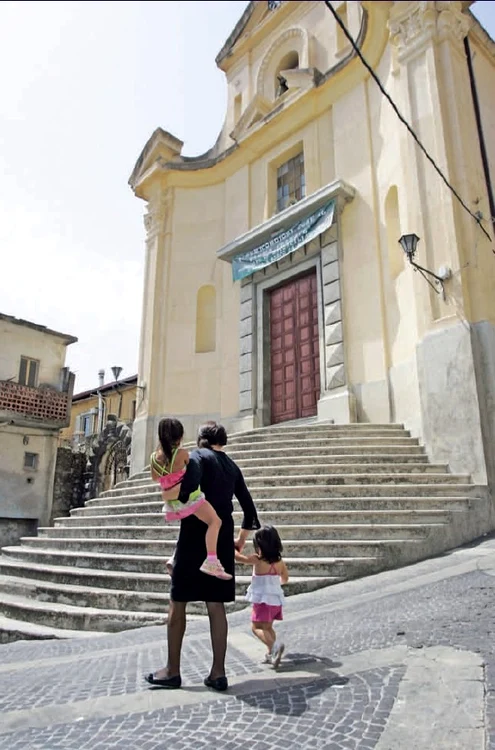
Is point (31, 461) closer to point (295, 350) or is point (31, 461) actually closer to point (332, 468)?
point (295, 350)

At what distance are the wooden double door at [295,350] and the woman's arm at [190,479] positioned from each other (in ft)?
33.1

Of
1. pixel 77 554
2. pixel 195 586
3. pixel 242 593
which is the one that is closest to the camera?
pixel 195 586

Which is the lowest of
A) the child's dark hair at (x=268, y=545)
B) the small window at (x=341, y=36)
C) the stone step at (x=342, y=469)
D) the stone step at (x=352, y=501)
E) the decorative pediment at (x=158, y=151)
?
the child's dark hair at (x=268, y=545)

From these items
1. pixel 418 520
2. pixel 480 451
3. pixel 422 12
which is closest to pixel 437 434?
pixel 480 451

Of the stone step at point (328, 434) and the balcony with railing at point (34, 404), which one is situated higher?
the balcony with railing at point (34, 404)

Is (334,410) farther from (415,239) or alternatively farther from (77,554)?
(77,554)

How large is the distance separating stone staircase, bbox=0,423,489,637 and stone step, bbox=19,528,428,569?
0.04ft

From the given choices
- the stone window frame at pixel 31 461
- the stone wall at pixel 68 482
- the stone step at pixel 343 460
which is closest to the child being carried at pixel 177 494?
the stone step at pixel 343 460

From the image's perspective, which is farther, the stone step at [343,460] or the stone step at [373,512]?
the stone step at [343,460]

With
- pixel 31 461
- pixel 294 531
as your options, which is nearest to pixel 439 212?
pixel 294 531

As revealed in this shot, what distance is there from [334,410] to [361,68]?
830 centimetres

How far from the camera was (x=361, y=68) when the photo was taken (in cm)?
1355

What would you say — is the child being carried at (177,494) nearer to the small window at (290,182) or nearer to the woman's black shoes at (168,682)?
the woman's black shoes at (168,682)

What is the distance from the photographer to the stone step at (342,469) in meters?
8.34
